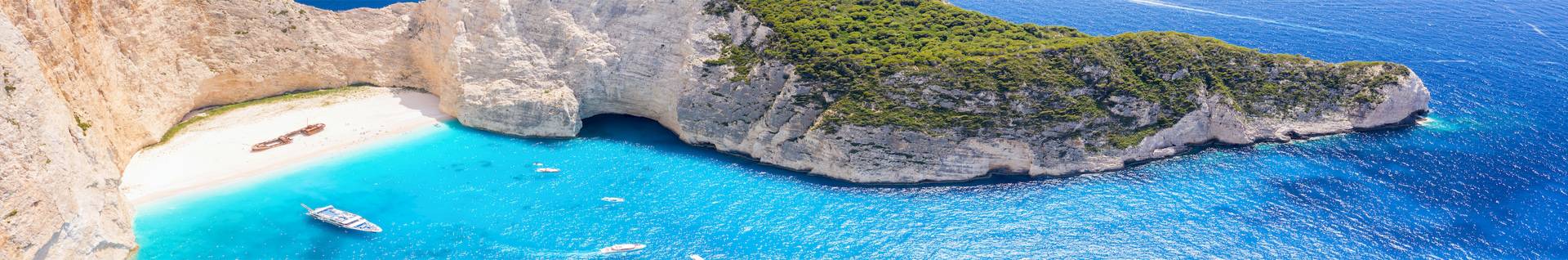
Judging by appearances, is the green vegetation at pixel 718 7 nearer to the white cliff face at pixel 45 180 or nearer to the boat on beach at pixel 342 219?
the boat on beach at pixel 342 219

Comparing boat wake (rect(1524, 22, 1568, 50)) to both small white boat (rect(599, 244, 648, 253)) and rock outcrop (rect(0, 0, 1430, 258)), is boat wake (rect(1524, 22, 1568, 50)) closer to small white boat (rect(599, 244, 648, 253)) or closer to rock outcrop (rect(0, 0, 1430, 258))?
rock outcrop (rect(0, 0, 1430, 258))

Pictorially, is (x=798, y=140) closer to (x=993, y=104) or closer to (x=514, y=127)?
(x=993, y=104)

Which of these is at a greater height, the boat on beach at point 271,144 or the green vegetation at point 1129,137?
the boat on beach at point 271,144

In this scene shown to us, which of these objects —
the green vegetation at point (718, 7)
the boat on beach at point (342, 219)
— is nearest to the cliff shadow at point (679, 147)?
the green vegetation at point (718, 7)

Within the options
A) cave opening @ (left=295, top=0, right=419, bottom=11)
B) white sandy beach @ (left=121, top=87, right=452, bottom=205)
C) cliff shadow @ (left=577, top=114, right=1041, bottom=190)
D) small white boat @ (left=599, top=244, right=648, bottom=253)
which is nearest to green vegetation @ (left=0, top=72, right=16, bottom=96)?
white sandy beach @ (left=121, top=87, right=452, bottom=205)

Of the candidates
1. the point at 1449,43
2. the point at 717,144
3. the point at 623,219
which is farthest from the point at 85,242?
the point at 1449,43

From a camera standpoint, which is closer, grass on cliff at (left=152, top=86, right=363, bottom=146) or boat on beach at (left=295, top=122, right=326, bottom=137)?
grass on cliff at (left=152, top=86, right=363, bottom=146)
